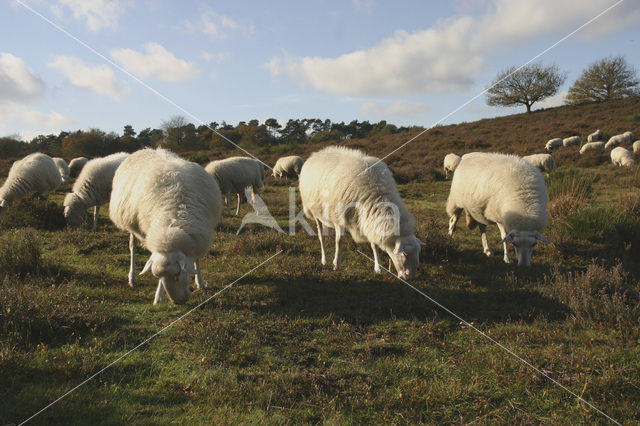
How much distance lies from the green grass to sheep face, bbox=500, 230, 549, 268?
24 cm

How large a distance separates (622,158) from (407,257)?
57.2 ft

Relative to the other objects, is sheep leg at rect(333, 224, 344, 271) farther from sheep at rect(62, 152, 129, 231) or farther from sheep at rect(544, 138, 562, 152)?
sheep at rect(544, 138, 562, 152)

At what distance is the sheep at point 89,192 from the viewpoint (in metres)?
9.27

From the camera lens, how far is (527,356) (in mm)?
3754

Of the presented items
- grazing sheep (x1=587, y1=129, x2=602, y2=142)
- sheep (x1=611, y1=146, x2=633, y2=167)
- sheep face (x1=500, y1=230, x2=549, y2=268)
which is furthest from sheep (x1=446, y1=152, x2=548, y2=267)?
grazing sheep (x1=587, y1=129, x2=602, y2=142)

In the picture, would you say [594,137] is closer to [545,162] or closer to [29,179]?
[545,162]

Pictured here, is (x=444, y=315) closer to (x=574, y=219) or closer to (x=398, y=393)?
(x=398, y=393)

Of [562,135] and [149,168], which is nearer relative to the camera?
[149,168]

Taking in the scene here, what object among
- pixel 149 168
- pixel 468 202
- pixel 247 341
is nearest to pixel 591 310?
pixel 468 202

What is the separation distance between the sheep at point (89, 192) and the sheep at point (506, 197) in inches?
324

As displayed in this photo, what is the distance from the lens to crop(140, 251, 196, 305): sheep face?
446cm

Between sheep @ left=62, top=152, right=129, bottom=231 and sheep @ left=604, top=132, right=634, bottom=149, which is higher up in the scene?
sheep @ left=604, top=132, right=634, bottom=149

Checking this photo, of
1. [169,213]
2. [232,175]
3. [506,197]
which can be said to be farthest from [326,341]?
[232,175]

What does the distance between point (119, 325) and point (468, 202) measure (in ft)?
20.6
